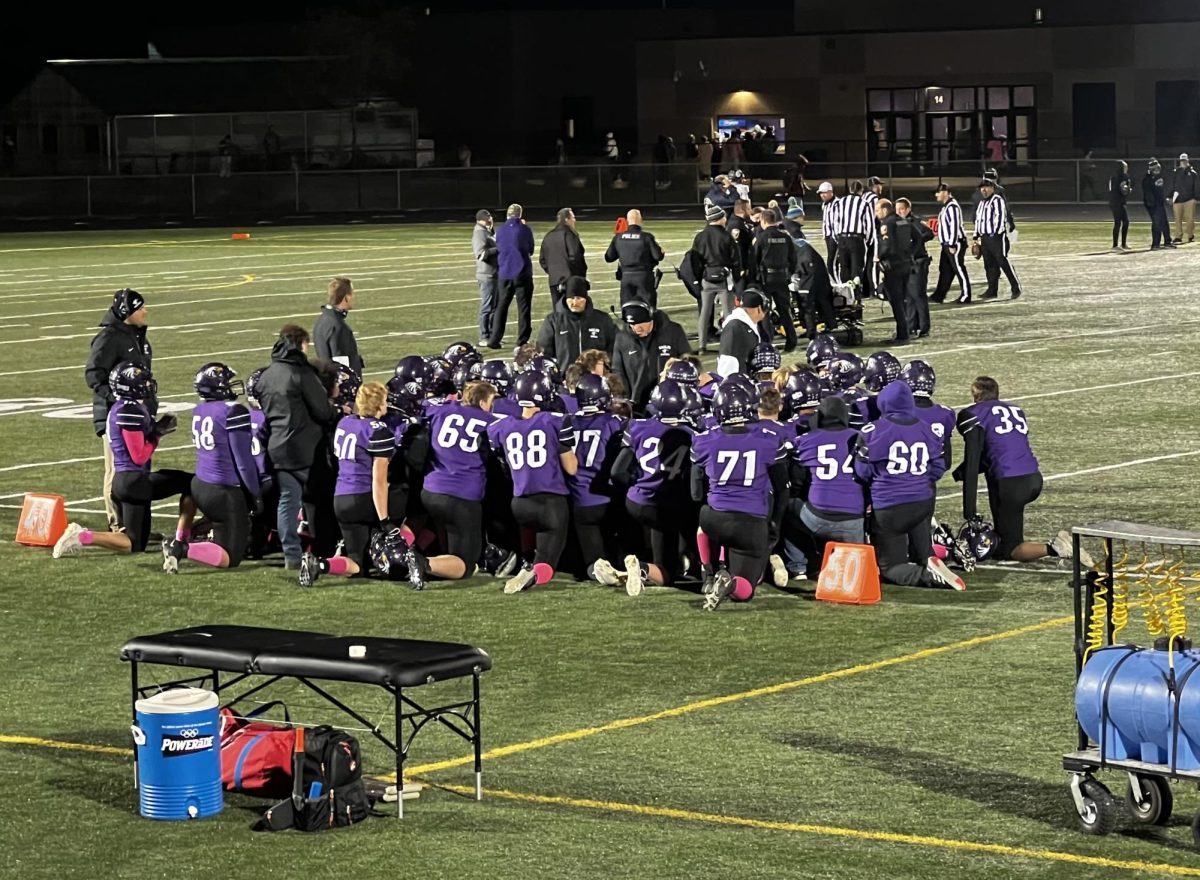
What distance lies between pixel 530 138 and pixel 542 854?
77.7 meters

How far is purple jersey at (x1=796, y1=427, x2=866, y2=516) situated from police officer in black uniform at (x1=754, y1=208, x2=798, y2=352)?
12.8m

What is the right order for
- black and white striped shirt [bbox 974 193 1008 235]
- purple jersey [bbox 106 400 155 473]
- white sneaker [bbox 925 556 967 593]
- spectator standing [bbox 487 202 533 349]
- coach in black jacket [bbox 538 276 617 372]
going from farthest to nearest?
black and white striped shirt [bbox 974 193 1008 235]
spectator standing [bbox 487 202 533 349]
coach in black jacket [bbox 538 276 617 372]
purple jersey [bbox 106 400 155 473]
white sneaker [bbox 925 556 967 593]

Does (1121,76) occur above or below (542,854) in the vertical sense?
above

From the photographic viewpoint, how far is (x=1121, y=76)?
2692 inches

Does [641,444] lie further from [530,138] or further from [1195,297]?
[530,138]

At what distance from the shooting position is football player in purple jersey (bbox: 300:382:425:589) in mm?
15773

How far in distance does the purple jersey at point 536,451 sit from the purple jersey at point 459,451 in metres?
0.20

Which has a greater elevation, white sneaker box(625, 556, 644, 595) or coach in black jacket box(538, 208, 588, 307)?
coach in black jacket box(538, 208, 588, 307)

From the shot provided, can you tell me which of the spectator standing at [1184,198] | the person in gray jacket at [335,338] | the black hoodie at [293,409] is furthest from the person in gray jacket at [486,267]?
the spectator standing at [1184,198]

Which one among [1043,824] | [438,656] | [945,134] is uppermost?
[945,134]

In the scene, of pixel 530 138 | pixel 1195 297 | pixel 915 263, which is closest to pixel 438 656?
pixel 915 263

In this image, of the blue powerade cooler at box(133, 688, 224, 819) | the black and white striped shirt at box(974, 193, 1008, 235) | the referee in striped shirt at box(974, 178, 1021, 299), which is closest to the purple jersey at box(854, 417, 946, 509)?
the blue powerade cooler at box(133, 688, 224, 819)

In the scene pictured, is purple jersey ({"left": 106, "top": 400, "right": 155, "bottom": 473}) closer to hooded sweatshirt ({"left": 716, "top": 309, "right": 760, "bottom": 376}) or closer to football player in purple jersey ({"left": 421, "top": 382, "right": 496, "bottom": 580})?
football player in purple jersey ({"left": 421, "top": 382, "right": 496, "bottom": 580})

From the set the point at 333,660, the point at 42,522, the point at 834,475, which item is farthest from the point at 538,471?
the point at 333,660
